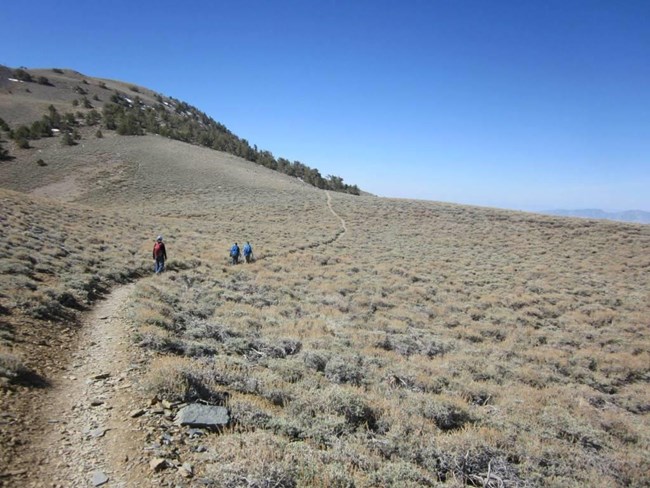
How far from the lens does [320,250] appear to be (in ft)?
96.5

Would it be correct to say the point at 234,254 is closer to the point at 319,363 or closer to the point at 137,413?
the point at 319,363

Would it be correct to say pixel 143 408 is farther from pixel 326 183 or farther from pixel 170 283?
pixel 326 183

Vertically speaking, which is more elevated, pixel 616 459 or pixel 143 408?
pixel 143 408

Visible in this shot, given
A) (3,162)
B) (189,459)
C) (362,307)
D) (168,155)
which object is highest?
(168,155)

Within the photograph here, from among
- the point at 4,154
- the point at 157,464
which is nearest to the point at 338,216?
the point at 157,464

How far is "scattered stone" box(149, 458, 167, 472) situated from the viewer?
4.65 meters

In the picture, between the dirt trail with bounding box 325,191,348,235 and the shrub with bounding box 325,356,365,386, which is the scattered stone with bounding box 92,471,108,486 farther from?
the dirt trail with bounding box 325,191,348,235

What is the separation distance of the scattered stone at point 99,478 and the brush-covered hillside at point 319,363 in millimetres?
52

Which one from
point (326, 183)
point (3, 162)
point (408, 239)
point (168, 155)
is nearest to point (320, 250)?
point (408, 239)

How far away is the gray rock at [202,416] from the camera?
565 cm

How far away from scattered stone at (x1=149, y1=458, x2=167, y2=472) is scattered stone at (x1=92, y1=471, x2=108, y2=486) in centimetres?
51

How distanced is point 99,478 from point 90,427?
1.22 meters

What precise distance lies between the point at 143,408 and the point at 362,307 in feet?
38.6

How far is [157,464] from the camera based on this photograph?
185 inches
